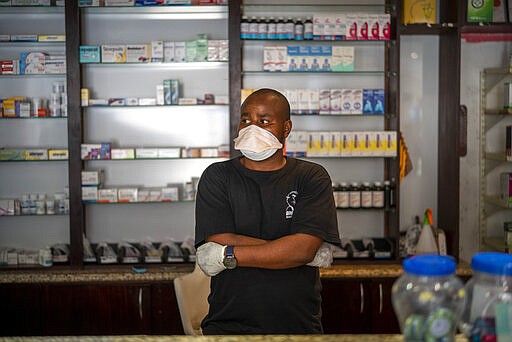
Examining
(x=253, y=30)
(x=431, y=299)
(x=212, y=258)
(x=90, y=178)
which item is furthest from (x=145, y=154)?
(x=431, y=299)

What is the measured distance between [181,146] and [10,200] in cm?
124

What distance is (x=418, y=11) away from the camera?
4.85 metres

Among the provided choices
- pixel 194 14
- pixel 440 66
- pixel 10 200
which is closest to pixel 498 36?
pixel 440 66

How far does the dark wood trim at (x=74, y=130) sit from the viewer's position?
464cm

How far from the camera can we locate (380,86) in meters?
5.07

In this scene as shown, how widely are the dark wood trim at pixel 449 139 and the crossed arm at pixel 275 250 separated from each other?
2398 millimetres

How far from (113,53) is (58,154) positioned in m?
0.79

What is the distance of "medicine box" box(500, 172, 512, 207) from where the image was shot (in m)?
4.77

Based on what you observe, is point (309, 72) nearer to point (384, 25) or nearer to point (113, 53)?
point (384, 25)

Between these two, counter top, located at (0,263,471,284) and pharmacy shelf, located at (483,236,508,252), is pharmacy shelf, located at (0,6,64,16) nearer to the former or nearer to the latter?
counter top, located at (0,263,471,284)

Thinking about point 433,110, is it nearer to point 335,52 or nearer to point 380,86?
point 380,86

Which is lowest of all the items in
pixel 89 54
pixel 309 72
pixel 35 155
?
pixel 35 155

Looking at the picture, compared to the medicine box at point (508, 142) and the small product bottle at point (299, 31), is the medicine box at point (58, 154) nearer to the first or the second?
the small product bottle at point (299, 31)

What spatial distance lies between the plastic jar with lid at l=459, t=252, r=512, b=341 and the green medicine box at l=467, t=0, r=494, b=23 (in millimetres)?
3351
